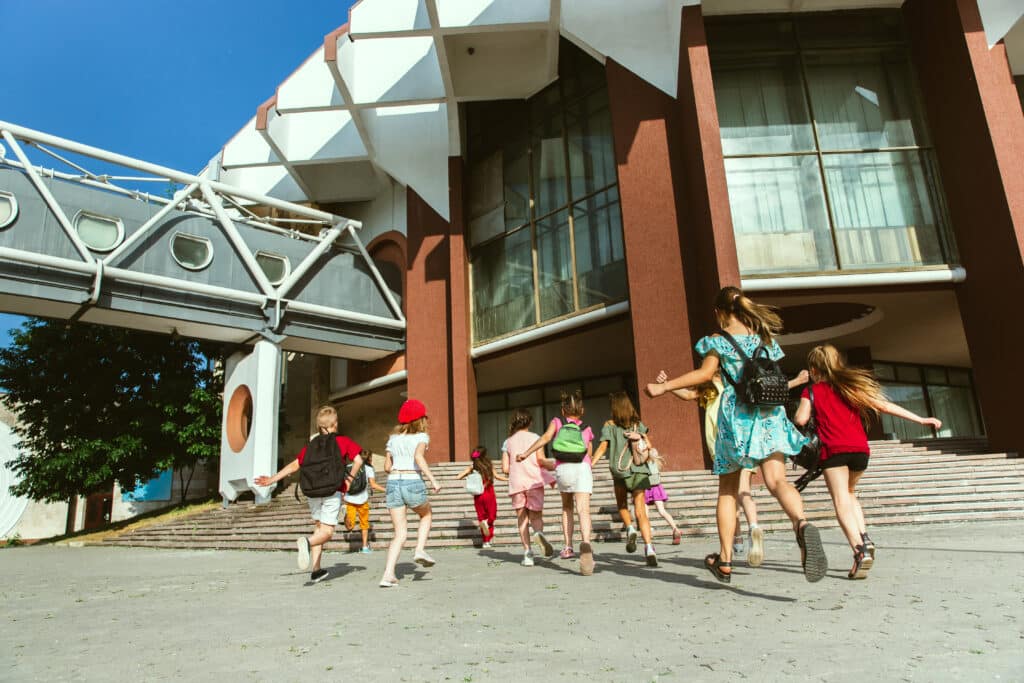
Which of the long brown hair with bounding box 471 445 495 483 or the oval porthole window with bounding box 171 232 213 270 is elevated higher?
the oval porthole window with bounding box 171 232 213 270

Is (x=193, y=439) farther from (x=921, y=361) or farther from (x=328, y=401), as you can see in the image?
(x=921, y=361)

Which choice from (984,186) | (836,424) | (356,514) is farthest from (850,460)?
(984,186)

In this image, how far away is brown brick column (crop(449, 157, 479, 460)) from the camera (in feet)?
58.3

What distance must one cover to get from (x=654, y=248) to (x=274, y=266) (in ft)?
38.5

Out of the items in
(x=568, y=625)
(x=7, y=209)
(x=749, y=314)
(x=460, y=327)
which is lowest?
(x=568, y=625)

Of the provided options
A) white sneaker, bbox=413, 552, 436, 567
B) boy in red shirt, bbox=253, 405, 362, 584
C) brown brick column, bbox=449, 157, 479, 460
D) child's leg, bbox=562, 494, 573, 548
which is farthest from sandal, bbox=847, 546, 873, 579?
brown brick column, bbox=449, 157, 479, 460

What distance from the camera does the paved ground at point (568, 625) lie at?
2.75m

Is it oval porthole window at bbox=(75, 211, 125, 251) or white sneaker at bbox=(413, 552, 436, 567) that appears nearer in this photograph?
white sneaker at bbox=(413, 552, 436, 567)

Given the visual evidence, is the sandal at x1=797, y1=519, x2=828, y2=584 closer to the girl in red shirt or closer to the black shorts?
the girl in red shirt

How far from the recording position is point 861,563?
4.35 metres

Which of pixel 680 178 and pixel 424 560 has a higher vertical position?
pixel 680 178

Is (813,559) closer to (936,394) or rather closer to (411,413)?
(411,413)

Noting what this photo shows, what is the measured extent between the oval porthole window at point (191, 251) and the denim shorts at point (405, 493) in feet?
46.6

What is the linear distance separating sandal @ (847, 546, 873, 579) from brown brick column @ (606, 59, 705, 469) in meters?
8.23
